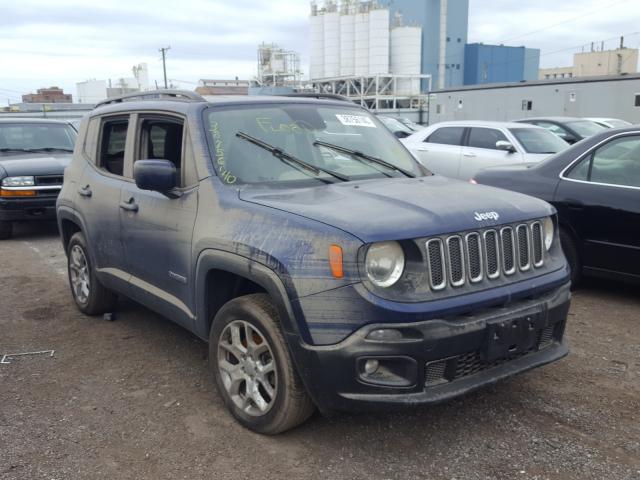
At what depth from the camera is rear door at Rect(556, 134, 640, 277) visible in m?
5.35

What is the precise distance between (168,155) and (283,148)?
2.84ft

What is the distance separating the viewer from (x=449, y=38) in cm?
7481

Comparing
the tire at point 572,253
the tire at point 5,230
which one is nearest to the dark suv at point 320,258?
the tire at point 572,253

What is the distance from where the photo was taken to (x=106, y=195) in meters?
4.89

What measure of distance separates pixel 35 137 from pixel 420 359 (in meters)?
9.43

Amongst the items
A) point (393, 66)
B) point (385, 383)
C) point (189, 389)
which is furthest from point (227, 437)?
point (393, 66)

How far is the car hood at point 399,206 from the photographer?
Result: 10.1 feet

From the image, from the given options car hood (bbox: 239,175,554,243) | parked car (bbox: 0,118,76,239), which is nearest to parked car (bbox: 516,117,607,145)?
parked car (bbox: 0,118,76,239)

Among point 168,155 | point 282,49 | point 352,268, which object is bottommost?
point 352,268

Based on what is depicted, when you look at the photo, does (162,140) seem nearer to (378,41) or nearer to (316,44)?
(378,41)

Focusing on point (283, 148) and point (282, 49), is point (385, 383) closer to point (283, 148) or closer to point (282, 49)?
point (283, 148)

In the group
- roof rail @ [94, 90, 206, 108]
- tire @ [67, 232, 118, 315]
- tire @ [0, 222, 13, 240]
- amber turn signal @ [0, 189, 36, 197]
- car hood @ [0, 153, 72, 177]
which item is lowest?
tire @ [0, 222, 13, 240]

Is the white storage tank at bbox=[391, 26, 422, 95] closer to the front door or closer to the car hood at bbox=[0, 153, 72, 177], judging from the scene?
the car hood at bbox=[0, 153, 72, 177]

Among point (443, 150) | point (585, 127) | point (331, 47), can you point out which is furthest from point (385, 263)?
point (331, 47)
